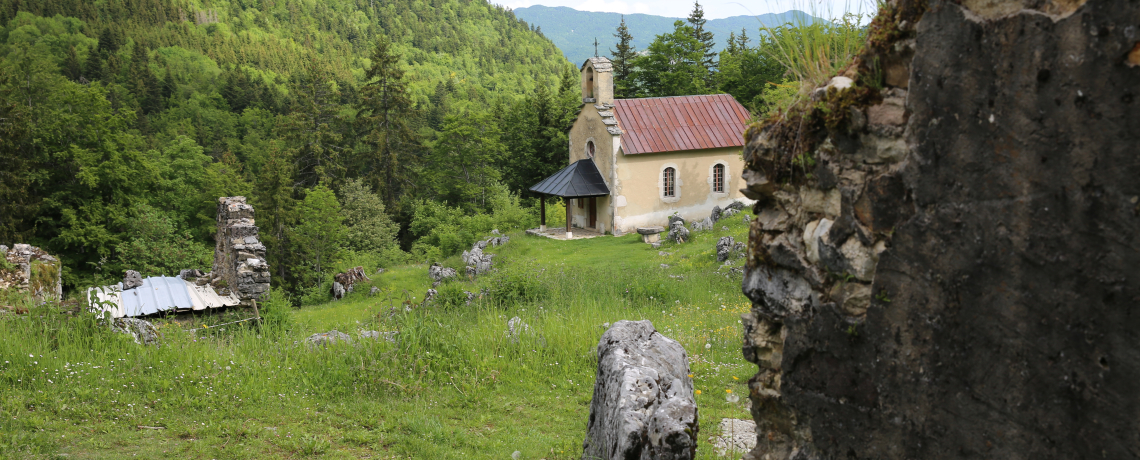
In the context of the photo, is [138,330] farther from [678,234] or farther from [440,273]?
[678,234]

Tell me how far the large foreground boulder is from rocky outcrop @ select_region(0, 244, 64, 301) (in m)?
10.8

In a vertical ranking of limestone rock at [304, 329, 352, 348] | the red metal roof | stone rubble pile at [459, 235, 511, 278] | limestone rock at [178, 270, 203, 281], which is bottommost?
stone rubble pile at [459, 235, 511, 278]

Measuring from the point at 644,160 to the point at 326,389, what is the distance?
2174 cm

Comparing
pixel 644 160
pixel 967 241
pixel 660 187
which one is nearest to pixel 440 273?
pixel 644 160

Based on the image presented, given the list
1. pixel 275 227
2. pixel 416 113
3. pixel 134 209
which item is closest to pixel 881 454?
pixel 134 209

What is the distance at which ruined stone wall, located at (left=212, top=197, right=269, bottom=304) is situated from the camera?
15719 mm

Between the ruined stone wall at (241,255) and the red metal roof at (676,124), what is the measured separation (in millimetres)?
14806

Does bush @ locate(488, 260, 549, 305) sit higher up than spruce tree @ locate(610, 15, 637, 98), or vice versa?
spruce tree @ locate(610, 15, 637, 98)

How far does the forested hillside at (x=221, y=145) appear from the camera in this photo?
31016mm

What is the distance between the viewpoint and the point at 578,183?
91.1ft

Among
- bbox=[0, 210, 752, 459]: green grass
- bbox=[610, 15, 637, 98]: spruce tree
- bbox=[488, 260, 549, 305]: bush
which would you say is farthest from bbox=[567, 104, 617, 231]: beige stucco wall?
bbox=[610, 15, 637, 98]: spruce tree

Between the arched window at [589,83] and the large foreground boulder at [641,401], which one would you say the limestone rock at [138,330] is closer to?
the large foreground boulder at [641,401]

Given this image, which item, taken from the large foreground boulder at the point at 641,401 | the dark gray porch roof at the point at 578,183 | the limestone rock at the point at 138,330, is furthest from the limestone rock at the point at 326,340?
the dark gray porch roof at the point at 578,183

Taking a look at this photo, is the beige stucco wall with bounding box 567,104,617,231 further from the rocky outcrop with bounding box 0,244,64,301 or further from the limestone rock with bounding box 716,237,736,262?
the rocky outcrop with bounding box 0,244,64,301
